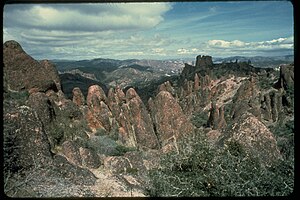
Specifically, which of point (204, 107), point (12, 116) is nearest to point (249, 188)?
point (12, 116)

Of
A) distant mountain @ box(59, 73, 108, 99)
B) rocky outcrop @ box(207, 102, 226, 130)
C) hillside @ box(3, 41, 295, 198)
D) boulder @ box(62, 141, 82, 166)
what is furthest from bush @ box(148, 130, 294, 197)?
rocky outcrop @ box(207, 102, 226, 130)

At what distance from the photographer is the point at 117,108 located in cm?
1792

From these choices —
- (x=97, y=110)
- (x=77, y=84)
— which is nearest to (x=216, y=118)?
(x=97, y=110)

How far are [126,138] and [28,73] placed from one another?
194 inches

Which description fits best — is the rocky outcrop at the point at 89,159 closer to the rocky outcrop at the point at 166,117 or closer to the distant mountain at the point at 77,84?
the rocky outcrop at the point at 166,117

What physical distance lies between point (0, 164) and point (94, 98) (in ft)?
49.4

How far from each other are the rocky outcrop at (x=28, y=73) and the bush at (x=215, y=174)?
8.13 m

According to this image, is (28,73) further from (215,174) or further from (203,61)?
(203,61)

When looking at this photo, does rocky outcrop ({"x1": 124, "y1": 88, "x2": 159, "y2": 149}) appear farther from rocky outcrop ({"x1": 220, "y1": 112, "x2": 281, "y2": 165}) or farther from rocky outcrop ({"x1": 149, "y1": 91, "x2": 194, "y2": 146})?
rocky outcrop ({"x1": 220, "y1": 112, "x2": 281, "y2": 165})

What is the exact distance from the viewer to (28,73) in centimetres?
1332

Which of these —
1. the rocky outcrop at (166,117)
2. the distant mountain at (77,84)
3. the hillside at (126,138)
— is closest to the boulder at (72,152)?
the hillside at (126,138)

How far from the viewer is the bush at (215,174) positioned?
132 inches
